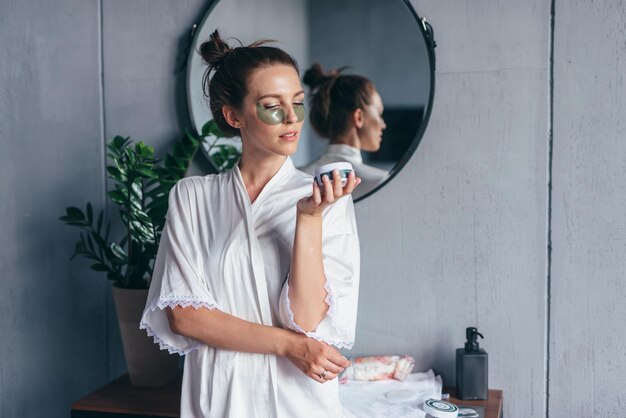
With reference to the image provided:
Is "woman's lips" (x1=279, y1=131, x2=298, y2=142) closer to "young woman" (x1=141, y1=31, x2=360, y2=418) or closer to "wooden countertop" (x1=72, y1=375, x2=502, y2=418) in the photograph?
"young woman" (x1=141, y1=31, x2=360, y2=418)

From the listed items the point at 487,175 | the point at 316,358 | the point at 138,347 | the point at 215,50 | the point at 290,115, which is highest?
the point at 215,50

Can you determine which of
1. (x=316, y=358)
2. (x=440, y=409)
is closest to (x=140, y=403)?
(x=316, y=358)

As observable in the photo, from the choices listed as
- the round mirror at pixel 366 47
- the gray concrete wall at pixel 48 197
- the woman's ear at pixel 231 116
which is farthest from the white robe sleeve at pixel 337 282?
the gray concrete wall at pixel 48 197

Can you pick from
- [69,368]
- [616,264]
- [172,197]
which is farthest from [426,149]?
[69,368]

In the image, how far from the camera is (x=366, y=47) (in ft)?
6.34

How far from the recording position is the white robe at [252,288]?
1.43 meters

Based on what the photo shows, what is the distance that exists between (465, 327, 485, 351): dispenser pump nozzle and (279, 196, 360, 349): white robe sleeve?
0.51 meters

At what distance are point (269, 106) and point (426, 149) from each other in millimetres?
664

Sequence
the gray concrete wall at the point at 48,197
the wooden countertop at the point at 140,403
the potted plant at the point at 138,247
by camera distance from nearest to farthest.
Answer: the wooden countertop at the point at 140,403 < the potted plant at the point at 138,247 < the gray concrete wall at the point at 48,197

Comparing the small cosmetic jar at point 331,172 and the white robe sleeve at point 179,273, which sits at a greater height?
the small cosmetic jar at point 331,172

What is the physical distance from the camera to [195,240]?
149 cm

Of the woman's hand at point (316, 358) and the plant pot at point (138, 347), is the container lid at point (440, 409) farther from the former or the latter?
the plant pot at point (138, 347)

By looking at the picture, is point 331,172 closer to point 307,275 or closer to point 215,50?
point 307,275

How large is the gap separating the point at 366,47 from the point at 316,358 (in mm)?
958
